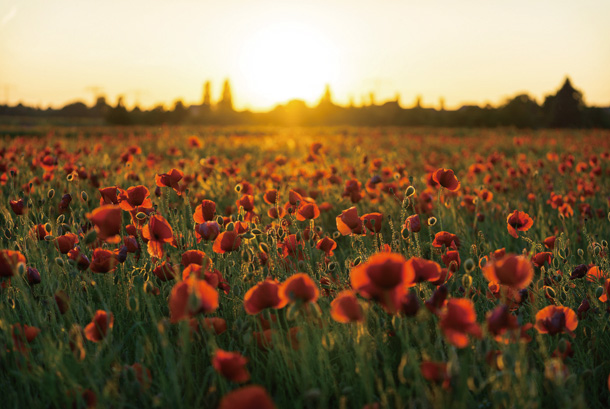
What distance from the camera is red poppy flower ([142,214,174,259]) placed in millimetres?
1431

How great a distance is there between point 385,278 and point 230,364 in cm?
36

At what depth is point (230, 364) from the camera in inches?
36.6

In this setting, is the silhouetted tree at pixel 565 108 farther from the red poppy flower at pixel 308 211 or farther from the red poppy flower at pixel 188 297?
the red poppy flower at pixel 188 297

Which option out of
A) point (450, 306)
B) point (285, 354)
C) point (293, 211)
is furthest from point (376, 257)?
point (293, 211)

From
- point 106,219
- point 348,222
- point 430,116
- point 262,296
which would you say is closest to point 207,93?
point 430,116

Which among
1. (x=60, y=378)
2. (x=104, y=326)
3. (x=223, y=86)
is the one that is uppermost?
(x=223, y=86)

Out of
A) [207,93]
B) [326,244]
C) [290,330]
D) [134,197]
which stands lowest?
[290,330]

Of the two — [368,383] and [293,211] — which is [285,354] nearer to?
[368,383]

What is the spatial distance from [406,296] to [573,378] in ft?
1.33

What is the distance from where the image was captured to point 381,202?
3.73 meters

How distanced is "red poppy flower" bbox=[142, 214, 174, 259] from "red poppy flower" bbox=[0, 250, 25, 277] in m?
0.35

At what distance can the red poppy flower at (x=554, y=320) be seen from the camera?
1136 mm

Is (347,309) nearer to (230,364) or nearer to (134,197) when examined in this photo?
(230,364)

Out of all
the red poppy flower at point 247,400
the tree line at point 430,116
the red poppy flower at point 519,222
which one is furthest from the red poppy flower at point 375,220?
the tree line at point 430,116
